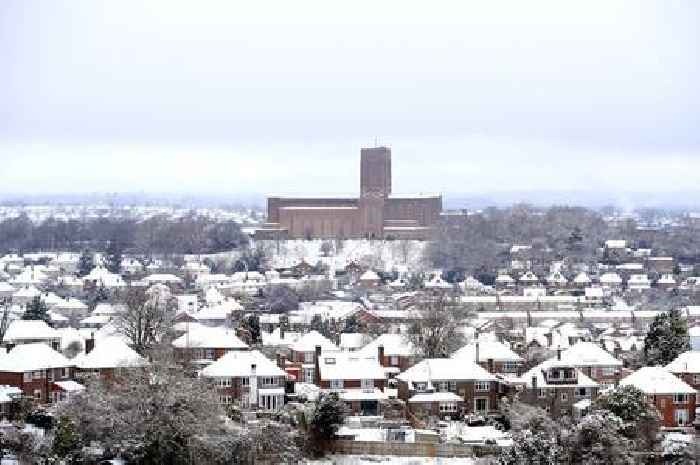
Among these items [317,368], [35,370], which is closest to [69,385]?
[35,370]

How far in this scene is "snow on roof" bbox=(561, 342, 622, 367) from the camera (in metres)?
53.5

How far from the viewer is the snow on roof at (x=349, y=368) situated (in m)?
51.8

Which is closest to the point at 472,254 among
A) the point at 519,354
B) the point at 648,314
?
the point at 648,314

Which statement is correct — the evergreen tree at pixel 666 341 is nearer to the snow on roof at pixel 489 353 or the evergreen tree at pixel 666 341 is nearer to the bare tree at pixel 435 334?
the snow on roof at pixel 489 353

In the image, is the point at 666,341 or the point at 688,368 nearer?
the point at 688,368

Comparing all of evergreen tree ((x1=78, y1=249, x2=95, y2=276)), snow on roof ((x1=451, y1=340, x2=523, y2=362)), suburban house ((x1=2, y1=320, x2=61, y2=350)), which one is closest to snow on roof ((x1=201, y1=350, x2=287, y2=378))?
snow on roof ((x1=451, y1=340, x2=523, y2=362))

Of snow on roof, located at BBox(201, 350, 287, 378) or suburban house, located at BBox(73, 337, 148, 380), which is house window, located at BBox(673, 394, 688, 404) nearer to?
snow on roof, located at BBox(201, 350, 287, 378)

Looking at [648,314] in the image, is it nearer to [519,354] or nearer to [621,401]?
[519,354]

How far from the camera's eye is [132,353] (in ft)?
167

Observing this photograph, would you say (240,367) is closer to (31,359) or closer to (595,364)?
(31,359)

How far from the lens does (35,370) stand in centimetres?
4959

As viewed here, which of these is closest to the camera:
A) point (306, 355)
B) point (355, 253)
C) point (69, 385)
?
point (69, 385)

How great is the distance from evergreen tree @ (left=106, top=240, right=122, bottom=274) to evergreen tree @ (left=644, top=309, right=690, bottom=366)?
6455cm

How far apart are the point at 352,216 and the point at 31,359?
101692 mm
